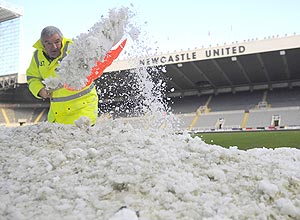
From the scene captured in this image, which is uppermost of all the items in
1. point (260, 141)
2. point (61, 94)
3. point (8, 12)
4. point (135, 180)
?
point (8, 12)

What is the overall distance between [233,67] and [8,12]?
720 inches

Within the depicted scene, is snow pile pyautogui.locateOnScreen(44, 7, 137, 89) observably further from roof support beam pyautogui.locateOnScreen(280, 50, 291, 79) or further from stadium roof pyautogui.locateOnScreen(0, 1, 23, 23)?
stadium roof pyautogui.locateOnScreen(0, 1, 23, 23)

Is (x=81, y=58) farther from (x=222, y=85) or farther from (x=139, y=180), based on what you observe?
(x=222, y=85)

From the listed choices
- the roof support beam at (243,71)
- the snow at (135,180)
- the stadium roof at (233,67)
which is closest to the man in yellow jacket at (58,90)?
the snow at (135,180)

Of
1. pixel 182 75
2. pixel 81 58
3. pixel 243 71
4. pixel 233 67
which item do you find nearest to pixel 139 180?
pixel 81 58

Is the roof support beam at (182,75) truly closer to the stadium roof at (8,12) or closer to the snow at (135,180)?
the stadium roof at (8,12)

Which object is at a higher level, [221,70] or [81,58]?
[221,70]

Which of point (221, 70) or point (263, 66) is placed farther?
point (221, 70)

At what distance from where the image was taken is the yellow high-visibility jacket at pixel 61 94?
12.2 feet

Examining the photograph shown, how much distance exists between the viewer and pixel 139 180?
6.28 feet

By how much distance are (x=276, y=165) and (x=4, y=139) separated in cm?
190

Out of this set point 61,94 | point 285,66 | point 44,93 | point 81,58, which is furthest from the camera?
point 285,66

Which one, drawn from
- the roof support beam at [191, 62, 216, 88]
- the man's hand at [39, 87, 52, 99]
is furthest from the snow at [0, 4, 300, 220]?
the roof support beam at [191, 62, 216, 88]

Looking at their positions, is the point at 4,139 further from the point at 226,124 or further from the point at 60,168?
the point at 226,124
